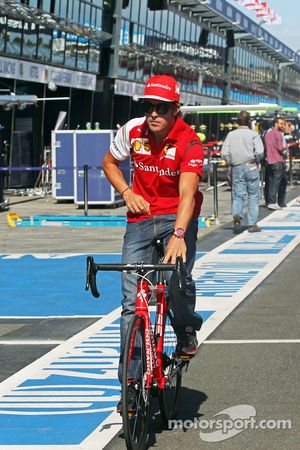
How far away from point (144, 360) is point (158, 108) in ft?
4.49

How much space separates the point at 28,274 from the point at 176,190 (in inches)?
305

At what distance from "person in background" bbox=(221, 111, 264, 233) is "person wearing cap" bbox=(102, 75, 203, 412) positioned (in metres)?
11.8

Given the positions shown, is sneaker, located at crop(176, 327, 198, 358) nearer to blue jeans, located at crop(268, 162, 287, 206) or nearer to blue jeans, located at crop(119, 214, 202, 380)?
blue jeans, located at crop(119, 214, 202, 380)

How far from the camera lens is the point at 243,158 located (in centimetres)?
1828

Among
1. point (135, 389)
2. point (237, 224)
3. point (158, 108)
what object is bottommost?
point (237, 224)

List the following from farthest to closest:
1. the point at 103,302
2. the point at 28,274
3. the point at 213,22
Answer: the point at 213,22
the point at 28,274
the point at 103,302

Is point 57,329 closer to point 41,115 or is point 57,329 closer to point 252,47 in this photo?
point 41,115

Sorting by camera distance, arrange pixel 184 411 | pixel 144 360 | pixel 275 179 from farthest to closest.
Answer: pixel 275 179
pixel 184 411
pixel 144 360

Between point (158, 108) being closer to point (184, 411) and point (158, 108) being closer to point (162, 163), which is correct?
point (162, 163)

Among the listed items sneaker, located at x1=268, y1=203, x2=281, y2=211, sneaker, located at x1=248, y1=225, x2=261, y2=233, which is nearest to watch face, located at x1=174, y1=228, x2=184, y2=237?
sneaker, located at x1=248, y1=225, x2=261, y2=233

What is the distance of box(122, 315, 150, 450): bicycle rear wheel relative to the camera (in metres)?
5.45

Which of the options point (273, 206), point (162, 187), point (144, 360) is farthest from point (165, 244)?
point (273, 206)

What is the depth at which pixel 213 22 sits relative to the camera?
6444cm

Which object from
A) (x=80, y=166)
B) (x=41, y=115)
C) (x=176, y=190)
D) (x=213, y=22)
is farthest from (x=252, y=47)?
(x=176, y=190)
